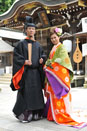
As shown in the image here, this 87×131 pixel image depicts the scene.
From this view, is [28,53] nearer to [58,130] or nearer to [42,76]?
[42,76]

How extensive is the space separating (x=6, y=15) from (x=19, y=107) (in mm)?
10608

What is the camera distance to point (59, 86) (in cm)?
347

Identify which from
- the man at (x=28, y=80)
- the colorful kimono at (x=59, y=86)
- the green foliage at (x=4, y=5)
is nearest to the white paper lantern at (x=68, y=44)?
the man at (x=28, y=80)

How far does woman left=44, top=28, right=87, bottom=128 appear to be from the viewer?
3.43 metres

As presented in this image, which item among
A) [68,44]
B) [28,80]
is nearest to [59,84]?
[28,80]

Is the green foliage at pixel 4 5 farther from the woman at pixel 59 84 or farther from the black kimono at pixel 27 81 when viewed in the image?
the woman at pixel 59 84

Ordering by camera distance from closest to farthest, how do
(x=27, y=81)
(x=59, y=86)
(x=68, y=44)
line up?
(x=59, y=86), (x=27, y=81), (x=68, y=44)

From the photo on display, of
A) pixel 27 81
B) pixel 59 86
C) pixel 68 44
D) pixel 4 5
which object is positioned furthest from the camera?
pixel 4 5

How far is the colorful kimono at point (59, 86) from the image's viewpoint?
343 centimetres

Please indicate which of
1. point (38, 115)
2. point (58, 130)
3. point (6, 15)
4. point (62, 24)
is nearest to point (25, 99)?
point (38, 115)

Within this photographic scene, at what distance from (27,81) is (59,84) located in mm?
606

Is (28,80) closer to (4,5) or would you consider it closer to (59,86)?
(59,86)

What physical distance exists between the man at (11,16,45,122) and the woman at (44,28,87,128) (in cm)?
21

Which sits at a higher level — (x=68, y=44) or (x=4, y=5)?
(x=4, y=5)
